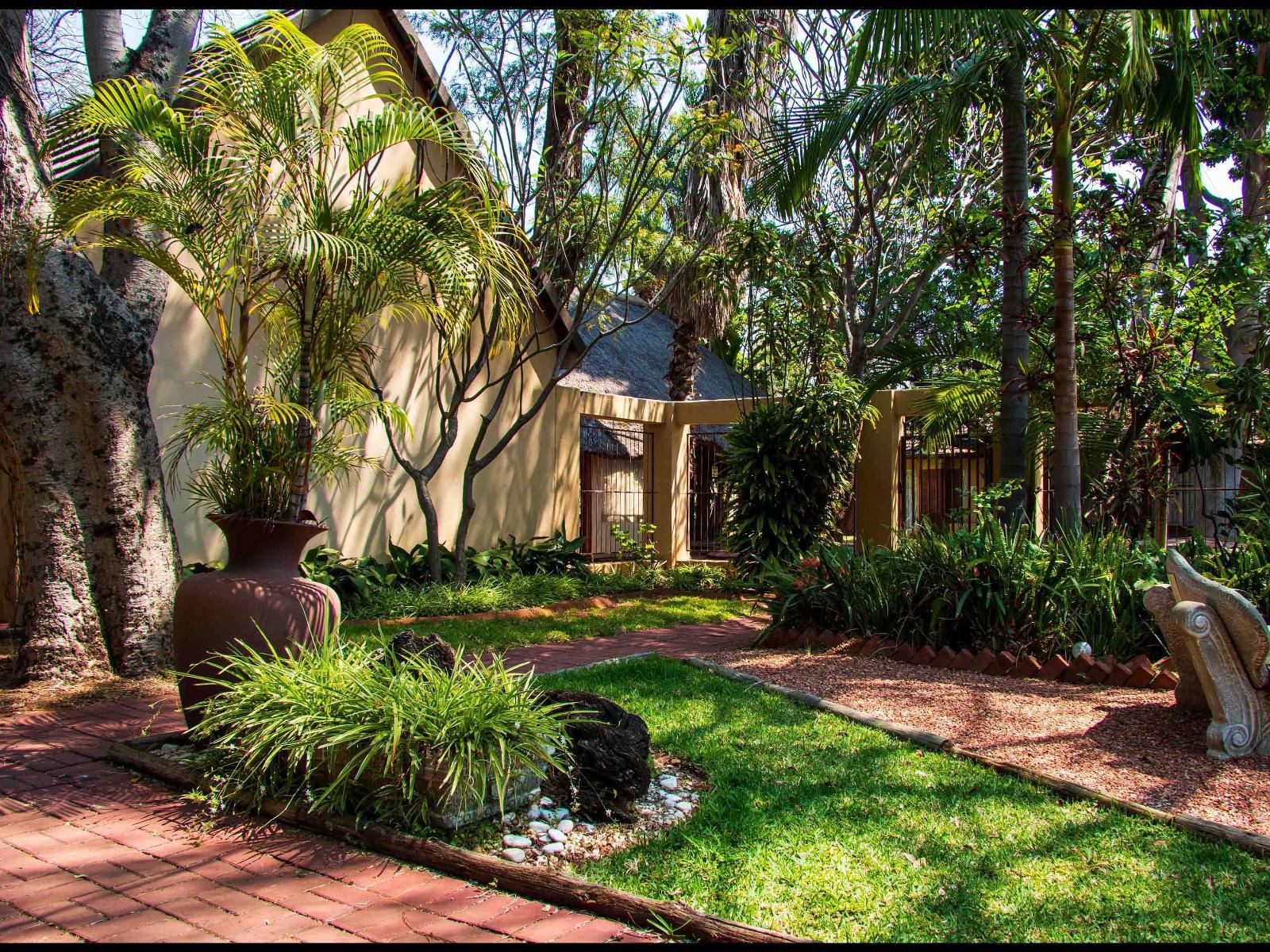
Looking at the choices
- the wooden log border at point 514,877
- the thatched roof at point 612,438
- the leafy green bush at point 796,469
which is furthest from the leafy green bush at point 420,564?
the wooden log border at point 514,877

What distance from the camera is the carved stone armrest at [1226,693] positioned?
170 inches

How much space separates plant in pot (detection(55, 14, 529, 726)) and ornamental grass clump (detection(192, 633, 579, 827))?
0.54 m

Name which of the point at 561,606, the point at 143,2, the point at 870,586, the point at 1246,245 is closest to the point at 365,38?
the point at 143,2

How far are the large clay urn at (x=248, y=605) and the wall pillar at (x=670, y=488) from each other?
33.1ft

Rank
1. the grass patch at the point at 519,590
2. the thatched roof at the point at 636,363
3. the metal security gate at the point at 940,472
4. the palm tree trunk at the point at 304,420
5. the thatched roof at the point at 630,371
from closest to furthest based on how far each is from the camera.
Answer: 1. the palm tree trunk at the point at 304,420
2. the grass patch at the point at 519,590
3. the metal security gate at the point at 940,472
4. the thatched roof at the point at 630,371
5. the thatched roof at the point at 636,363

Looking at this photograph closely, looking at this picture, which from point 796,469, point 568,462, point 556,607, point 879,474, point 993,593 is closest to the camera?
point 993,593

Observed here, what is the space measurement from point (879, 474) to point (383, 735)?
399 inches

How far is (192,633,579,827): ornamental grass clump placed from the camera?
3525mm

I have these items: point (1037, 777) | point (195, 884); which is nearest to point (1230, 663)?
point (1037, 777)

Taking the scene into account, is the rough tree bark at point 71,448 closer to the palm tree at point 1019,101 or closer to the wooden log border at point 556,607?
the wooden log border at point 556,607

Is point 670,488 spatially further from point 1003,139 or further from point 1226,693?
point 1226,693

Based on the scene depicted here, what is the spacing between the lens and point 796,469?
11711 mm

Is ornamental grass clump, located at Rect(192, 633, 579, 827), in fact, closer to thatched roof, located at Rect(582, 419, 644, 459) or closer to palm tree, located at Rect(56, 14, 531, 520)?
palm tree, located at Rect(56, 14, 531, 520)

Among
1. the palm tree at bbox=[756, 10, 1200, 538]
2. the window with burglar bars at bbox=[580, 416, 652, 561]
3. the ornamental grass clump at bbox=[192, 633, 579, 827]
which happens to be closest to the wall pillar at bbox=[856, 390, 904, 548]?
the window with burglar bars at bbox=[580, 416, 652, 561]
